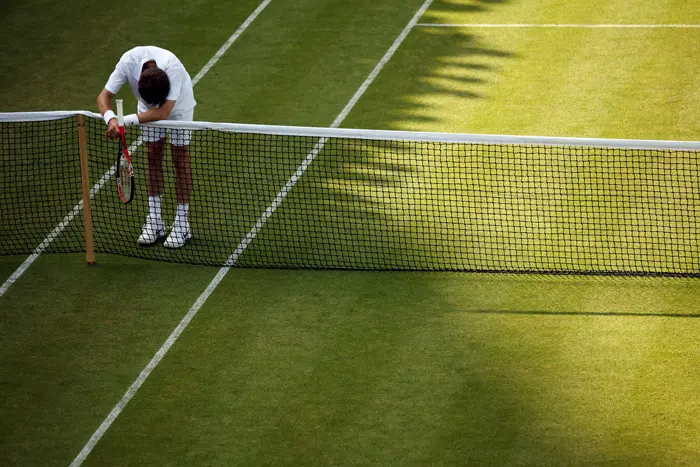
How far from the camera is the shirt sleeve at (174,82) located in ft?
34.6

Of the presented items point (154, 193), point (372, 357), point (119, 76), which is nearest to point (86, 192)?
point (154, 193)

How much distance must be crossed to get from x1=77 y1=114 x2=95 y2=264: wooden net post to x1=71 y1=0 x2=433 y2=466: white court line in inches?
56.8

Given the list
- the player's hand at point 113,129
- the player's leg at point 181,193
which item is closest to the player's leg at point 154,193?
the player's leg at point 181,193

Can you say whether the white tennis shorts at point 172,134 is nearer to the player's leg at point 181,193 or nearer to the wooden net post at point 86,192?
the player's leg at point 181,193

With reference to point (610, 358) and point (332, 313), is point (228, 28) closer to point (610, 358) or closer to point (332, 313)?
point (332, 313)

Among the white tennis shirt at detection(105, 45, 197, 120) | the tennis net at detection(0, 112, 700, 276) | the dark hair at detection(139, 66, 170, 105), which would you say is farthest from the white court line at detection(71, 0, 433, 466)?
the dark hair at detection(139, 66, 170, 105)

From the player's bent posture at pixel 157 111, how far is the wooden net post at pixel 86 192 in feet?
0.97

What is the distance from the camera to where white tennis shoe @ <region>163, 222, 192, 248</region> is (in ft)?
36.8

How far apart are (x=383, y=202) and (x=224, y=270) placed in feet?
7.38

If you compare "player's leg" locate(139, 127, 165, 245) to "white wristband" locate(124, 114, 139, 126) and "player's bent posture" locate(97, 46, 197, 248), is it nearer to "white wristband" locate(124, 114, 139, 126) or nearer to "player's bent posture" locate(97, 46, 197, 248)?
"player's bent posture" locate(97, 46, 197, 248)

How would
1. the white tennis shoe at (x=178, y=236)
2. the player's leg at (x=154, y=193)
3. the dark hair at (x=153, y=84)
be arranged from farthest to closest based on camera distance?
the white tennis shoe at (x=178, y=236)
the player's leg at (x=154, y=193)
the dark hair at (x=153, y=84)

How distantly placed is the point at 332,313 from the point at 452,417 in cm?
197

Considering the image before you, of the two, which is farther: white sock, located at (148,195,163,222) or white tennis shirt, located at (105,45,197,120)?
white sock, located at (148,195,163,222)

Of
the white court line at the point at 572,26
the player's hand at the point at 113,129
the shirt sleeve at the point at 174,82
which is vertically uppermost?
the shirt sleeve at the point at 174,82
